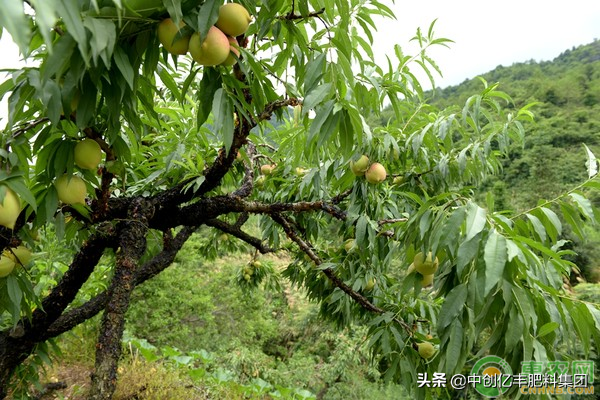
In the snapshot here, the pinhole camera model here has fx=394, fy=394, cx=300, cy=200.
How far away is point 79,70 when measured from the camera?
48 centimetres

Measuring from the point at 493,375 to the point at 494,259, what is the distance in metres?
0.30

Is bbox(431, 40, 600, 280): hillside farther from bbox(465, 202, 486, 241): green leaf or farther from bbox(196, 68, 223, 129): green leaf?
bbox(196, 68, 223, 129): green leaf

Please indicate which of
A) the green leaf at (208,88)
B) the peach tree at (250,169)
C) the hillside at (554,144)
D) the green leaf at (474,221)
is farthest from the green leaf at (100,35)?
the hillside at (554,144)

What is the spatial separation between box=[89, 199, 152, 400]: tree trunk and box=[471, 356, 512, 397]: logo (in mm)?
806

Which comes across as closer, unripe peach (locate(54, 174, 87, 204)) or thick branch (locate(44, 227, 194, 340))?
unripe peach (locate(54, 174, 87, 204))

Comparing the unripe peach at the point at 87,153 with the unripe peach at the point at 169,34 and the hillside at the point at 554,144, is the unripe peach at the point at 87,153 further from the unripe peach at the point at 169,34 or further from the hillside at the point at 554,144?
the hillside at the point at 554,144

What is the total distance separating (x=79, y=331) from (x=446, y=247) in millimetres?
4291

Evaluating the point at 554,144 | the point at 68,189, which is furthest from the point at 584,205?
the point at 554,144

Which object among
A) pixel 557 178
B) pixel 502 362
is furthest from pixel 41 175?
pixel 557 178

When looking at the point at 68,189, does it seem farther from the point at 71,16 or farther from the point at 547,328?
the point at 547,328

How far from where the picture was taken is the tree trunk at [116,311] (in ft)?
2.97

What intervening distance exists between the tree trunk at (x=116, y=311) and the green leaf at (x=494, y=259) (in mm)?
841

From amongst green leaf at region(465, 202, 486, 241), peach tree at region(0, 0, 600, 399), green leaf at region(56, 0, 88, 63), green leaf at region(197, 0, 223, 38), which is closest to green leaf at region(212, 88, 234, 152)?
peach tree at region(0, 0, 600, 399)

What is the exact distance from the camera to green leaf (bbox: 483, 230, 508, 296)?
22.5 inches
